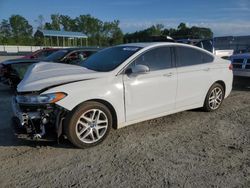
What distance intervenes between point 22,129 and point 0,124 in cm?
167

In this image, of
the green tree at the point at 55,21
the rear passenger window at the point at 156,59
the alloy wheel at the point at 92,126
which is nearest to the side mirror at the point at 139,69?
the rear passenger window at the point at 156,59

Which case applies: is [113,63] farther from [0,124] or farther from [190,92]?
[0,124]

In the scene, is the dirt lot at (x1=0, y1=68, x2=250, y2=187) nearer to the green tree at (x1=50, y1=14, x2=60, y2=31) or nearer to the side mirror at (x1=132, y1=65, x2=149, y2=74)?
the side mirror at (x1=132, y1=65, x2=149, y2=74)

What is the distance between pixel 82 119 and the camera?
4.02 metres

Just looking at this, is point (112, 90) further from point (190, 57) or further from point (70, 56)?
point (70, 56)

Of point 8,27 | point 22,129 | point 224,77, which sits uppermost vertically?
point 8,27

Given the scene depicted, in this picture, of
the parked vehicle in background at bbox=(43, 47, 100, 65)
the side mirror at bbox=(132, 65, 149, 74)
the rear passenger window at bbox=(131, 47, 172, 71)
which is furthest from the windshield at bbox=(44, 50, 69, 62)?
the side mirror at bbox=(132, 65, 149, 74)

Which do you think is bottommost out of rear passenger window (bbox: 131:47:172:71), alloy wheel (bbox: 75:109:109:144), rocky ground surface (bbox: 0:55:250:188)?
rocky ground surface (bbox: 0:55:250:188)

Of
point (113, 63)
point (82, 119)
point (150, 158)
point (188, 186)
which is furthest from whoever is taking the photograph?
point (113, 63)

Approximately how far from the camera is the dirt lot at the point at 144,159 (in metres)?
3.20

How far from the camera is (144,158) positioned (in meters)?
3.77

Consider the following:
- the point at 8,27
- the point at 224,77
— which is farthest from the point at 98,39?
the point at 224,77

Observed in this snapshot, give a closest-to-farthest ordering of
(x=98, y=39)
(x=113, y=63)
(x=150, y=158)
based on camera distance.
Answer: (x=150, y=158) < (x=113, y=63) < (x=98, y=39)

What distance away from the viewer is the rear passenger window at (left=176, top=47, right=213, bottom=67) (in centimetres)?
522
